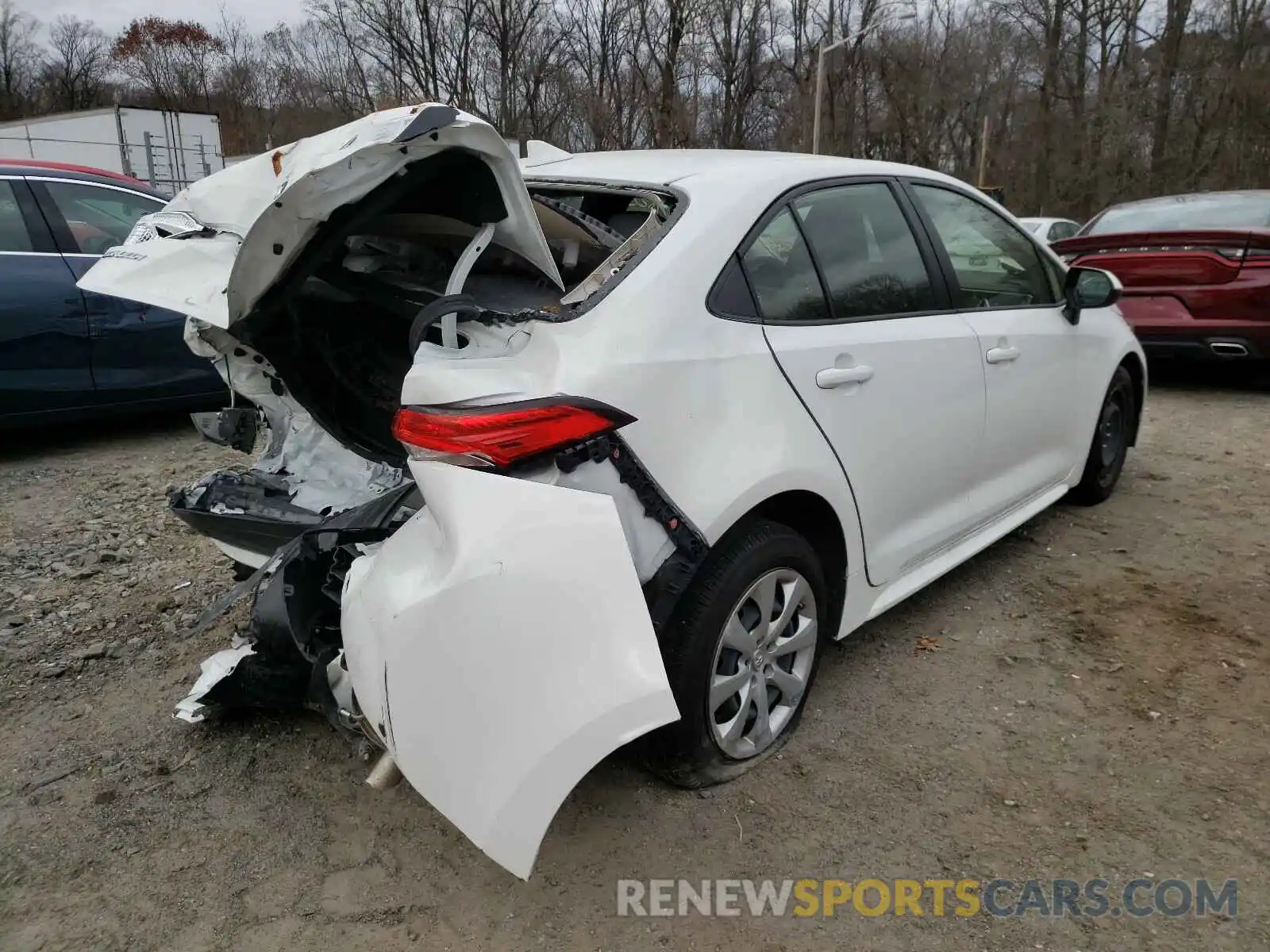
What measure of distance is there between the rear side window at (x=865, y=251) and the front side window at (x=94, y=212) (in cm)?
461

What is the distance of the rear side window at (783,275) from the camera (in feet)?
7.88

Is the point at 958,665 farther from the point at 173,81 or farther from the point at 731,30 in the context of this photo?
the point at 173,81

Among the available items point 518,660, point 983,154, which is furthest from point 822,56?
point 518,660

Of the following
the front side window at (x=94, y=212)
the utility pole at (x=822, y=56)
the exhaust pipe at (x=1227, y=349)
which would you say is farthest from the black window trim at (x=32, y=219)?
the utility pole at (x=822, y=56)

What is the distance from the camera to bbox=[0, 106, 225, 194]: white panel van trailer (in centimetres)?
2273

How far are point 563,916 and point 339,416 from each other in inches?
68.2

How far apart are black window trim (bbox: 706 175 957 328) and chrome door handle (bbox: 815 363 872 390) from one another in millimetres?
142

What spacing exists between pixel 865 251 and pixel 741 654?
1354mm

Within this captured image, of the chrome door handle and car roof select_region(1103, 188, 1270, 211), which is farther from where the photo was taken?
car roof select_region(1103, 188, 1270, 211)

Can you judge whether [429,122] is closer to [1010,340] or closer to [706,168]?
[706,168]

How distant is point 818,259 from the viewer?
2.64 meters

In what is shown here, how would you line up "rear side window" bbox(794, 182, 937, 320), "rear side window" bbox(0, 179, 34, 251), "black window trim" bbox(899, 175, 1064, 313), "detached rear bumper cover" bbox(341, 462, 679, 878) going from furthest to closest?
"rear side window" bbox(0, 179, 34, 251)
"black window trim" bbox(899, 175, 1064, 313)
"rear side window" bbox(794, 182, 937, 320)
"detached rear bumper cover" bbox(341, 462, 679, 878)

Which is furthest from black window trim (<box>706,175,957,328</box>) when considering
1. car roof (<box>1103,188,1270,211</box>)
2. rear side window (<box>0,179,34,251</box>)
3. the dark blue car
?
car roof (<box>1103,188,1270,211</box>)

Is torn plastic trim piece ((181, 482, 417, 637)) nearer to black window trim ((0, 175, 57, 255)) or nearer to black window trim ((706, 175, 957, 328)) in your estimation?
black window trim ((706, 175, 957, 328))
